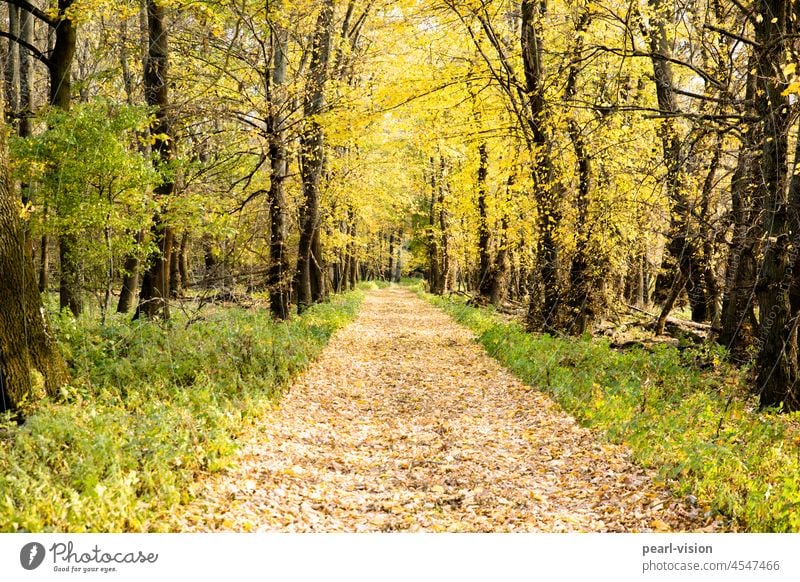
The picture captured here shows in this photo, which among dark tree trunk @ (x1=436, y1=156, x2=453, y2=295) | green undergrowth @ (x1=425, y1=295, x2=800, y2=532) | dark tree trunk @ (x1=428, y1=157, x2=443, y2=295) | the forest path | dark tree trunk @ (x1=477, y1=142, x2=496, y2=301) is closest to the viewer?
green undergrowth @ (x1=425, y1=295, x2=800, y2=532)

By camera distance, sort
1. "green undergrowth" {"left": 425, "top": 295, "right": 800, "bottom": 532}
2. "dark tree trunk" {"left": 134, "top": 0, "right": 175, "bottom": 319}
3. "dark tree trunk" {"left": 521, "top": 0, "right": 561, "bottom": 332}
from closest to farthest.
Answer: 1. "green undergrowth" {"left": 425, "top": 295, "right": 800, "bottom": 532}
2. "dark tree trunk" {"left": 134, "top": 0, "right": 175, "bottom": 319}
3. "dark tree trunk" {"left": 521, "top": 0, "right": 561, "bottom": 332}

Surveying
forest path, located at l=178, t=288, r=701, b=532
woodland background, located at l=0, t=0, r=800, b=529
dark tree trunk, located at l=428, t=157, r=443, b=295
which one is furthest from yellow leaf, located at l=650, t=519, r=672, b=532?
dark tree trunk, located at l=428, t=157, r=443, b=295

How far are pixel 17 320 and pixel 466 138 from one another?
34.6 ft

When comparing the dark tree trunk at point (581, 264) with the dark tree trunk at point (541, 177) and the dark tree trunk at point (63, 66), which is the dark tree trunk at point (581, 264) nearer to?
the dark tree trunk at point (541, 177)

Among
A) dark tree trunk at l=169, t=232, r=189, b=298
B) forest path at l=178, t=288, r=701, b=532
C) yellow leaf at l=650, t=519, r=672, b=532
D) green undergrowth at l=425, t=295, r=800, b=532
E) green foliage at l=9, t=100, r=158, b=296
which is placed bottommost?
forest path at l=178, t=288, r=701, b=532

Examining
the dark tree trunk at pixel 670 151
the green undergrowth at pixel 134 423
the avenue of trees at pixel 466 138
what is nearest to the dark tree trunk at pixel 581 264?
the avenue of trees at pixel 466 138

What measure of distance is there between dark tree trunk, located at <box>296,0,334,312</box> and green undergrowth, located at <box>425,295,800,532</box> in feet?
23.3

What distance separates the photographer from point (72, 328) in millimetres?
9273

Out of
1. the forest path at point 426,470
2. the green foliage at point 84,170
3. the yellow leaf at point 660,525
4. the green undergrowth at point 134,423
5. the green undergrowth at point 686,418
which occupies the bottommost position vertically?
the forest path at point 426,470

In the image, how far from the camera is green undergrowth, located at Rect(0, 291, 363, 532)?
4.43 meters

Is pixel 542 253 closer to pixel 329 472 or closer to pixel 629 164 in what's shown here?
pixel 629 164
